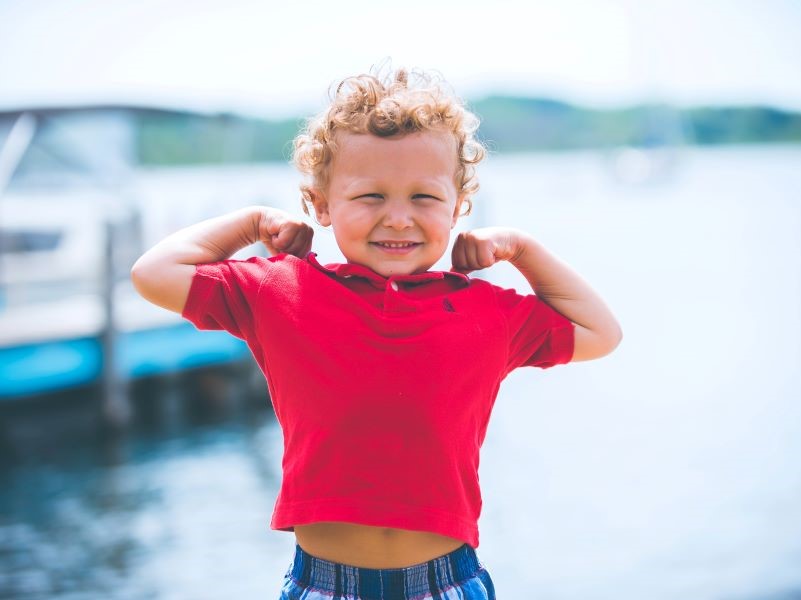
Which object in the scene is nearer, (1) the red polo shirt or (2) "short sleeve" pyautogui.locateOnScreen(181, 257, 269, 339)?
(1) the red polo shirt

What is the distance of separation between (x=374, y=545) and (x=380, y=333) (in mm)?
421

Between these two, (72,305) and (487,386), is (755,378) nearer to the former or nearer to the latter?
(72,305)

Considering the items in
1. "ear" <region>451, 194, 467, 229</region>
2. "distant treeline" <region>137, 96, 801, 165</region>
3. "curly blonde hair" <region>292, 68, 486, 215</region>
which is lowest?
"ear" <region>451, 194, 467, 229</region>

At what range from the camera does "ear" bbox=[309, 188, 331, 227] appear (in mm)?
1930

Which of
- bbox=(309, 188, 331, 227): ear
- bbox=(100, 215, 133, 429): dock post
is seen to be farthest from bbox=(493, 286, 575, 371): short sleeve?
bbox=(100, 215, 133, 429): dock post

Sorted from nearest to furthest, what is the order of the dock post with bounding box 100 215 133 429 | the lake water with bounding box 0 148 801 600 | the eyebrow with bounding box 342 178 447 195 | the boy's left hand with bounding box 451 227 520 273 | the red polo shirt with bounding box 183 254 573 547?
1. the red polo shirt with bounding box 183 254 573 547
2. the eyebrow with bounding box 342 178 447 195
3. the boy's left hand with bounding box 451 227 520 273
4. the lake water with bounding box 0 148 801 600
5. the dock post with bounding box 100 215 133 429

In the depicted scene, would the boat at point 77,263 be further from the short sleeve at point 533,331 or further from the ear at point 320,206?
the short sleeve at point 533,331

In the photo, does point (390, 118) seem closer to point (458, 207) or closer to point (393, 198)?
point (393, 198)

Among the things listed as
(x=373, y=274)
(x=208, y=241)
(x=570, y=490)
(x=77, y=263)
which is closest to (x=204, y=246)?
(x=208, y=241)

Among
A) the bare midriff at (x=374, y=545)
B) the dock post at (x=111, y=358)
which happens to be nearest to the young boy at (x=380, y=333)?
the bare midriff at (x=374, y=545)

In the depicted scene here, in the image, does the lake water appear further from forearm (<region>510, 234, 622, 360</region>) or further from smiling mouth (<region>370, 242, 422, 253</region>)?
smiling mouth (<region>370, 242, 422, 253</region>)

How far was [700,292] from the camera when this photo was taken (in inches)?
Result: 750

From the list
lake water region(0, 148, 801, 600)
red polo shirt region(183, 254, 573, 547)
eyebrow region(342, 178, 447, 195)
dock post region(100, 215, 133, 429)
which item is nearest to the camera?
red polo shirt region(183, 254, 573, 547)

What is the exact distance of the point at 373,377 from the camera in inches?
66.5
